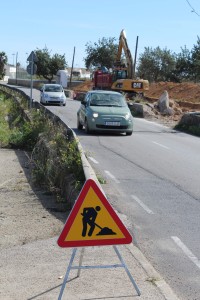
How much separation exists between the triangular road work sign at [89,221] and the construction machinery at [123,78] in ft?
130

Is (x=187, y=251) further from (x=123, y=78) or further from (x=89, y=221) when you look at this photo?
(x=123, y=78)

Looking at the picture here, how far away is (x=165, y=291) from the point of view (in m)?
5.20

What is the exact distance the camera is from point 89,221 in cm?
494

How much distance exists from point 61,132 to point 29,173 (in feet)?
4.29

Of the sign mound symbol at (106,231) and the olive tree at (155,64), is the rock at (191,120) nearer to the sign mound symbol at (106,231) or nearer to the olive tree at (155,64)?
the sign mound symbol at (106,231)

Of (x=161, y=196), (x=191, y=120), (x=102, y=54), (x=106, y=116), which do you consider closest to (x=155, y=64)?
(x=102, y=54)

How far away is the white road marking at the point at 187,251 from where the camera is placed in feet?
21.3

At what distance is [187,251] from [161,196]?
3450 mm

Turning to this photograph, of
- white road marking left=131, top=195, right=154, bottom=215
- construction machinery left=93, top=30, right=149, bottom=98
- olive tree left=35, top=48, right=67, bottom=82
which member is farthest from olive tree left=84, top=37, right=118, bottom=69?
white road marking left=131, top=195, right=154, bottom=215

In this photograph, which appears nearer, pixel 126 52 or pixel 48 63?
pixel 126 52

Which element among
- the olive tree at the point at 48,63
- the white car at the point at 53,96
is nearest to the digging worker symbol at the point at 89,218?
the white car at the point at 53,96

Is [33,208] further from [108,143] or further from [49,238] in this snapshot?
[108,143]

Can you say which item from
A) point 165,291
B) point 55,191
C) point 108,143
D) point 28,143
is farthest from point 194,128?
point 165,291

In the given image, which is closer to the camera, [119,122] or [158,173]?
[158,173]
